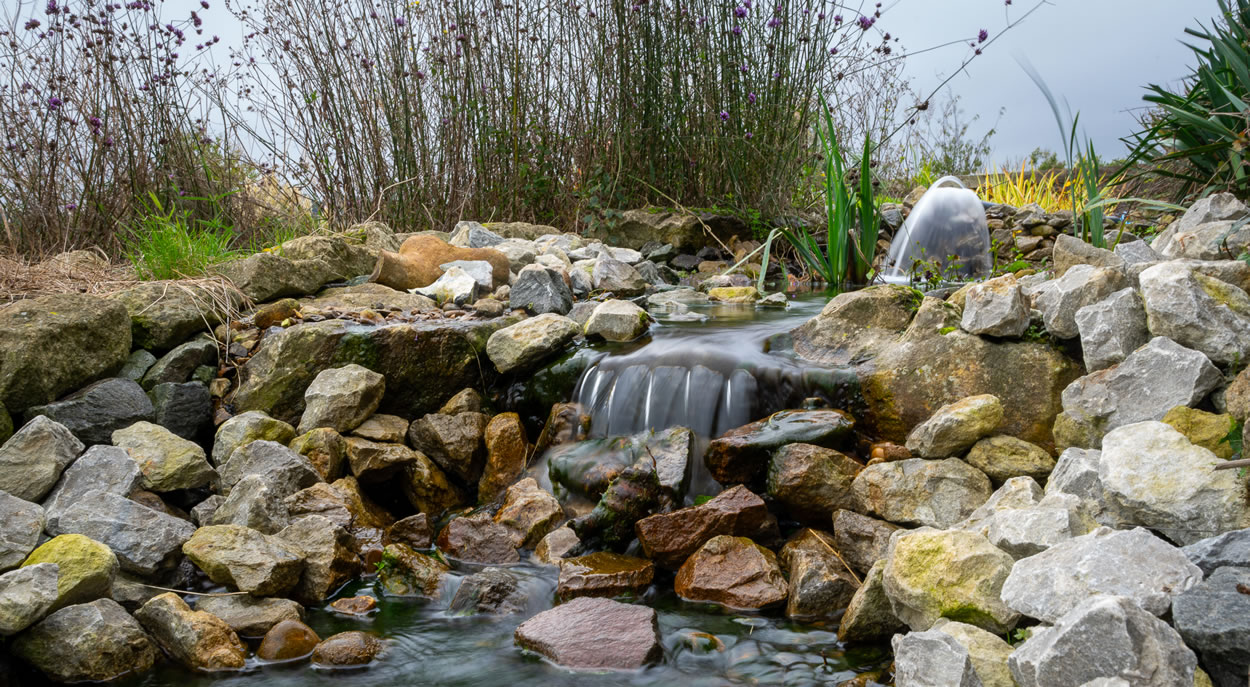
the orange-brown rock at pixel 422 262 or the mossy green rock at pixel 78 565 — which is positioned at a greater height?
the orange-brown rock at pixel 422 262

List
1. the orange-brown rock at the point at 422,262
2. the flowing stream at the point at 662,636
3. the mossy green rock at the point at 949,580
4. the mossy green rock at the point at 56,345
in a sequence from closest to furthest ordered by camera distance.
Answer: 1. the mossy green rock at the point at 949,580
2. the flowing stream at the point at 662,636
3. the mossy green rock at the point at 56,345
4. the orange-brown rock at the point at 422,262

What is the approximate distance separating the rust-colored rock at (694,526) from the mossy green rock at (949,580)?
58 centimetres

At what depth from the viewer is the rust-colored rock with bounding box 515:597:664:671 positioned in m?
2.00

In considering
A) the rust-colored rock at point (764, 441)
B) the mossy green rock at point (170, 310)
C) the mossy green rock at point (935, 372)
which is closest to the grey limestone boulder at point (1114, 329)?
the mossy green rock at point (935, 372)

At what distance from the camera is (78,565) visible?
6.93 ft

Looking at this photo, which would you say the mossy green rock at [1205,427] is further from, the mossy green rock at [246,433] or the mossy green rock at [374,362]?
the mossy green rock at [246,433]

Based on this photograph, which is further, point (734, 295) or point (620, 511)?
point (734, 295)

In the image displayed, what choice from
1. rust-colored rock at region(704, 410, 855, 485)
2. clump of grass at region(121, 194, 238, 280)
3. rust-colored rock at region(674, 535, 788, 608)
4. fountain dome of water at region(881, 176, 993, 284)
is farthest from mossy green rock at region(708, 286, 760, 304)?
clump of grass at region(121, 194, 238, 280)

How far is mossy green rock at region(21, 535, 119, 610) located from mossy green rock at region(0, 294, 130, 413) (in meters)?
1.25

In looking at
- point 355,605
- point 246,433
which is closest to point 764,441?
point 355,605

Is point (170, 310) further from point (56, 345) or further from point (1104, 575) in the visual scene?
point (1104, 575)

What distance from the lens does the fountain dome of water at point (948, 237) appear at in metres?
5.38

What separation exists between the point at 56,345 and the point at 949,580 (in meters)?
3.15

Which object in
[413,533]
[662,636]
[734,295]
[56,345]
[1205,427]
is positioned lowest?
[662,636]
